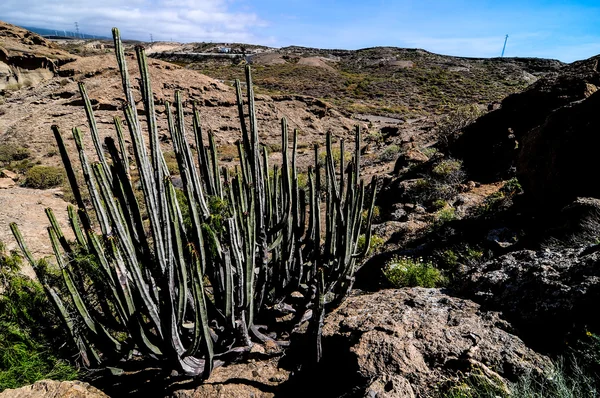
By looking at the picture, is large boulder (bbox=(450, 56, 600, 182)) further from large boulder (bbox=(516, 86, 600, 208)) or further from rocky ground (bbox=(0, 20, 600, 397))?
large boulder (bbox=(516, 86, 600, 208))

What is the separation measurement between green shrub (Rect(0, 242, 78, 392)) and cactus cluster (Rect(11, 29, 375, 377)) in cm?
23

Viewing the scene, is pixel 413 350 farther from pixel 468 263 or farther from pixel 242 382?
pixel 468 263

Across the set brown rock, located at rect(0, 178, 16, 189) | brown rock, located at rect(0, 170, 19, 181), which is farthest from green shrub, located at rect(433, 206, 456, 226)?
brown rock, located at rect(0, 170, 19, 181)

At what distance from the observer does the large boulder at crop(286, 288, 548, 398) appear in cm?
249

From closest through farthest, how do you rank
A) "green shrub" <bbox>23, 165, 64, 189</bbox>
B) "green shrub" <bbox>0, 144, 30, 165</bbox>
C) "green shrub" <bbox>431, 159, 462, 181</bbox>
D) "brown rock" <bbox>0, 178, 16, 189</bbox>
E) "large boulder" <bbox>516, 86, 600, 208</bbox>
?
Result: "large boulder" <bbox>516, 86, 600, 208</bbox> → "green shrub" <bbox>431, 159, 462, 181</bbox> → "brown rock" <bbox>0, 178, 16, 189</bbox> → "green shrub" <bbox>23, 165, 64, 189</bbox> → "green shrub" <bbox>0, 144, 30, 165</bbox>

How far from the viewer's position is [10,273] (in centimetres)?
416

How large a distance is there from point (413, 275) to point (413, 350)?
200 centimetres

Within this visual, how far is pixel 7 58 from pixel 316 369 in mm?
27525

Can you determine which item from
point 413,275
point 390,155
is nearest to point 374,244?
point 413,275

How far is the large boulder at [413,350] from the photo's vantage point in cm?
249

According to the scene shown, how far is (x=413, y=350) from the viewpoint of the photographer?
2.75 metres

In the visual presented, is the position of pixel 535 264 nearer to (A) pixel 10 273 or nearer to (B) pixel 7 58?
(A) pixel 10 273

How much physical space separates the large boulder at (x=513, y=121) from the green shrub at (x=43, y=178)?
1386 centimetres

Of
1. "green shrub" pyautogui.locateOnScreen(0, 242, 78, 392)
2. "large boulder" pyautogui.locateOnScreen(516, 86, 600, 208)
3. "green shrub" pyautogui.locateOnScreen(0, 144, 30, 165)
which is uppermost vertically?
"large boulder" pyautogui.locateOnScreen(516, 86, 600, 208)
